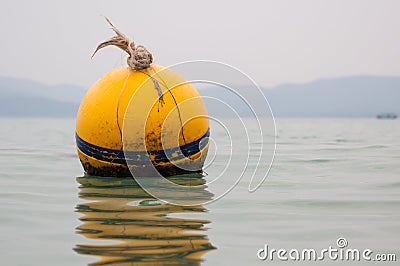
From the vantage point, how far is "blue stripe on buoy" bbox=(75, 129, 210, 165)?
232 inches

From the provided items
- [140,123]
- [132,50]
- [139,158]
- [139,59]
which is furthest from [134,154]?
[132,50]

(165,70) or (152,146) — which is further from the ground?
(165,70)

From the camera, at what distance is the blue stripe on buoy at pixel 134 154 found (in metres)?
5.90

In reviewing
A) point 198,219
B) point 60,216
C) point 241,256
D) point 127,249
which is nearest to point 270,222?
point 198,219

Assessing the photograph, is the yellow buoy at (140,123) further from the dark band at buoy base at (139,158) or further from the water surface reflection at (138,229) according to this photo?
the water surface reflection at (138,229)

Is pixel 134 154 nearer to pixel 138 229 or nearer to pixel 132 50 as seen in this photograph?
pixel 132 50

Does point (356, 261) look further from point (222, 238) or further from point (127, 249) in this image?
point (127, 249)

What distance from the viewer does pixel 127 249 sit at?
11.2 feet

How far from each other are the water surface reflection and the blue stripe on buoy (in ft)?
1.42

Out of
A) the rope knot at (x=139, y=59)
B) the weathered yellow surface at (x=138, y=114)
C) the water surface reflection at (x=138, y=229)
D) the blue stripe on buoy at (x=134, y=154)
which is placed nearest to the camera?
the water surface reflection at (x=138, y=229)

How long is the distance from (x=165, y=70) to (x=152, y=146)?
1047 mm

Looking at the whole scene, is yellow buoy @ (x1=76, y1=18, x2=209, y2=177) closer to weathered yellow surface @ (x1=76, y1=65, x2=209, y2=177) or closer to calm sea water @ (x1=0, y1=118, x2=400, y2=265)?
weathered yellow surface @ (x1=76, y1=65, x2=209, y2=177)

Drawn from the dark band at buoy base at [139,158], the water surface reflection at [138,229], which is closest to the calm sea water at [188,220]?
the water surface reflection at [138,229]

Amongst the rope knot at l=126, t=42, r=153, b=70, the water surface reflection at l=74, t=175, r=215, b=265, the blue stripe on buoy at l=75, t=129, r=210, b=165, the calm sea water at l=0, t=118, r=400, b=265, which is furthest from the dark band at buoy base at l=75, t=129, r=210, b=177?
the rope knot at l=126, t=42, r=153, b=70
